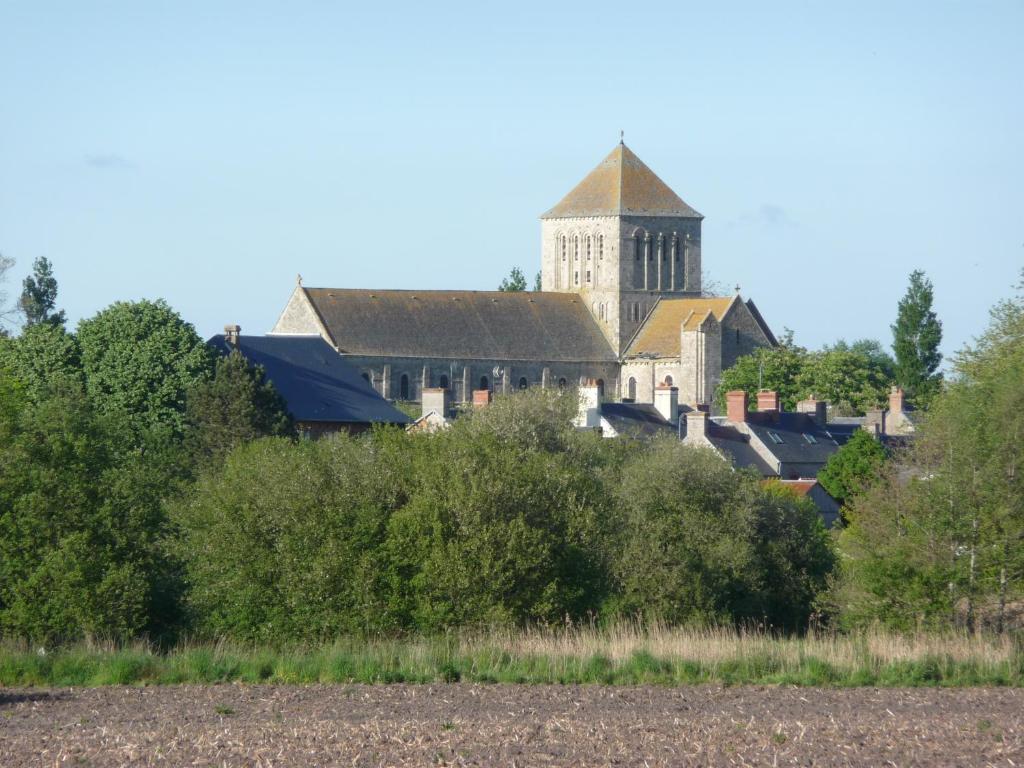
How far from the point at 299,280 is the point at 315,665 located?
82.7 meters

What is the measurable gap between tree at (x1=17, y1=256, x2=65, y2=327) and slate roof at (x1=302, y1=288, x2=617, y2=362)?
61.3 ft

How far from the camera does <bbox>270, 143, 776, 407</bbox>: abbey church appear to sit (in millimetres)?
104688

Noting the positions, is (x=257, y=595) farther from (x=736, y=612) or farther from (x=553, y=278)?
(x=553, y=278)

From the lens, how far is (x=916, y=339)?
11238cm

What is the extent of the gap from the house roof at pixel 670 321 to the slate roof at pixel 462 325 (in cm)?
240

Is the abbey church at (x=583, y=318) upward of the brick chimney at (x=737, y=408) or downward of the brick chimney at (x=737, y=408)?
upward

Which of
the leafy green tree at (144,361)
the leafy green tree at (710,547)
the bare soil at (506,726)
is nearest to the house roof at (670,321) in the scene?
the leafy green tree at (144,361)

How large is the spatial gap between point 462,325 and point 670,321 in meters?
12.8

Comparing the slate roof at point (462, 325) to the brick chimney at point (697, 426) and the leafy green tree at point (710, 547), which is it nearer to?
the brick chimney at point (697, 426)

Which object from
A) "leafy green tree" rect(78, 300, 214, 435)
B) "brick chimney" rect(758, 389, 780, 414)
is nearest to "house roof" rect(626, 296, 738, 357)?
"brick chimney" rect(758, 389, 780, 414)

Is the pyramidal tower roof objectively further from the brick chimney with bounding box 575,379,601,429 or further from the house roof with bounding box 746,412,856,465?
the brick chimney with bounding box 575,379,601,429

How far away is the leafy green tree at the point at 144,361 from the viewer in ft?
172

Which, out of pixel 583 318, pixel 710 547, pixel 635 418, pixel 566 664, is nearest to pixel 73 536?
pixel 566 664

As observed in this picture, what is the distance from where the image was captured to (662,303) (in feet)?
379
